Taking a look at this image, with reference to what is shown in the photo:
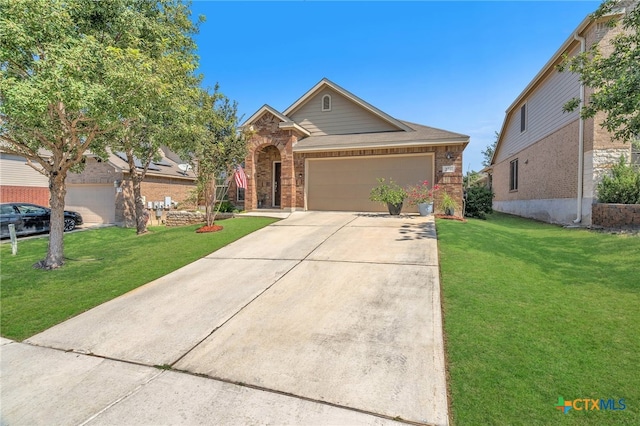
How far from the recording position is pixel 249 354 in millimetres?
3494

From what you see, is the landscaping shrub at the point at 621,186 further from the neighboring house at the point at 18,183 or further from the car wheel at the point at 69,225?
the neighboring house at the point at 18,183

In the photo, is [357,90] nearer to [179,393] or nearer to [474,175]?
[179,393]

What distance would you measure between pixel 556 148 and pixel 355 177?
8952 mm

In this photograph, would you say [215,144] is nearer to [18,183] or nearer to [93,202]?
[93,202]

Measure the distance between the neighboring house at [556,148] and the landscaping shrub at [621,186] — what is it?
338 millimetres

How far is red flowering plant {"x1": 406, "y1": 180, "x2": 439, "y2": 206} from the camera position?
1254cm

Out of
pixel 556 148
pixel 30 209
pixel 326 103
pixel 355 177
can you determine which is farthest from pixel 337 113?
pixel 30 209

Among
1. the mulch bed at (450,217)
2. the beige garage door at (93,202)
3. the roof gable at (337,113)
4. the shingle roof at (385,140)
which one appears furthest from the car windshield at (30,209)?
the mulch bed at (450,217)

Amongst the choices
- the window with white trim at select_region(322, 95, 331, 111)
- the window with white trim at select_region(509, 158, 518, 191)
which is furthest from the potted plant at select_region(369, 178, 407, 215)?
the window with white trim at select_region(509, 158, 518, 191)

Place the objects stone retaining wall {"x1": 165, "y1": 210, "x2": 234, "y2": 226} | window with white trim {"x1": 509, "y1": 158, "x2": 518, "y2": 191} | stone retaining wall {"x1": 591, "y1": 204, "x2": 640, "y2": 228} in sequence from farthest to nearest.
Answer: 1. window with white trim {"x1": 509, "y1": 158, "x2": 518, "y2": 191}
2. stone retaining wall {"x1": 165, "y1": 210, "x2": 234, "y2": 226}
3. stone retaining wall {"x1": 591, "y1": 204, "x2": 640, "y2": 228}

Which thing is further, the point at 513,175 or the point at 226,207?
the point at 513,175

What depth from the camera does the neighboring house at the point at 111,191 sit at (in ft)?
53.4

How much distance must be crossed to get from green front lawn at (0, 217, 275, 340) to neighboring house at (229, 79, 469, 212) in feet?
13.7

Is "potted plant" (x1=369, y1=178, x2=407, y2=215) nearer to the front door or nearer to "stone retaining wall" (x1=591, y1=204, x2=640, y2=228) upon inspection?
the front door
